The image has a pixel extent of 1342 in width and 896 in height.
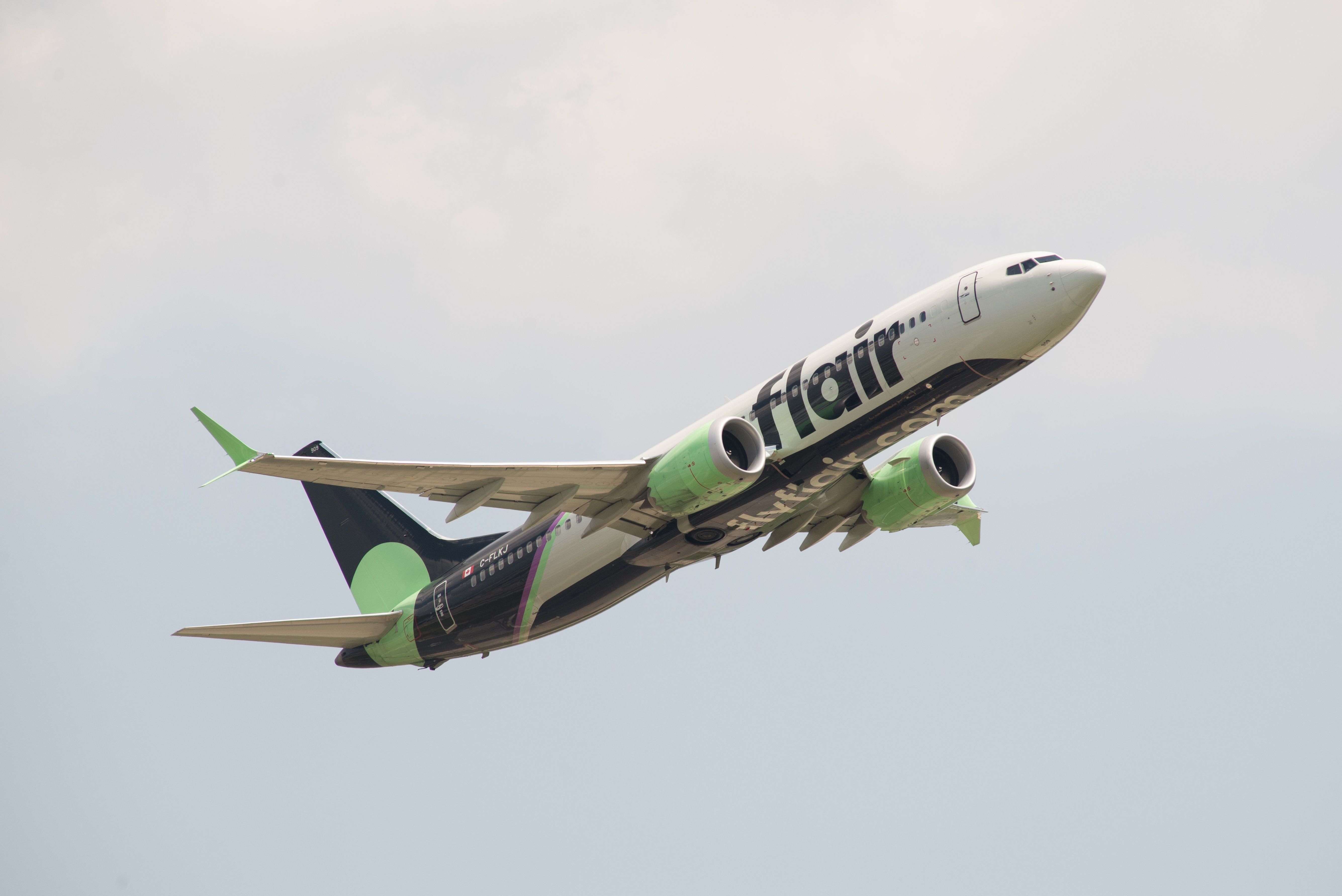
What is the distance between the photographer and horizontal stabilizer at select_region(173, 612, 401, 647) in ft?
117

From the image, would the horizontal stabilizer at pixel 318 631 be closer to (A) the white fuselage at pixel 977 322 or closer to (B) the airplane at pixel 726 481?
(B) the airplane at pixel 726 481

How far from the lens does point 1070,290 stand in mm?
29109

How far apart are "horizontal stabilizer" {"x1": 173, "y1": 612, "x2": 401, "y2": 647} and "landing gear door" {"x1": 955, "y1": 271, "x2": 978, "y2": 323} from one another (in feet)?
66.6

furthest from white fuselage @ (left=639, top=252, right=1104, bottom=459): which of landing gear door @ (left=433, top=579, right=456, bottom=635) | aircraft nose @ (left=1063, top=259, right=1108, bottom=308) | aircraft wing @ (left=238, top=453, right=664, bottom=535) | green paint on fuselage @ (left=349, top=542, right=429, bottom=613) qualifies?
green paint on fuselage @ (left=349, top=542, right=429, bottom=613)

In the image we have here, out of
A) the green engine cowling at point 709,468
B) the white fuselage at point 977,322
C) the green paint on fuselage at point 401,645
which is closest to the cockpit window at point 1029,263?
the white fuselage at point 977,322

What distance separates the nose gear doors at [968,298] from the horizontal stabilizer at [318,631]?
20.3m

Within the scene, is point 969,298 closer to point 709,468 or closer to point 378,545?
point 709,468

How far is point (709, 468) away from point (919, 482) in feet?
27.9

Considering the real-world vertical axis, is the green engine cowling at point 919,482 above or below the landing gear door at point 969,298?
below

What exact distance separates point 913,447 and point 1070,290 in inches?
359

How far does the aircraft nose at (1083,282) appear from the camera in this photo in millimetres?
29094

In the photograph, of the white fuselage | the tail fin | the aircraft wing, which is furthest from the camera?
the tail fin

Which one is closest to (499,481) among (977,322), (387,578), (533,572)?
(533,572)

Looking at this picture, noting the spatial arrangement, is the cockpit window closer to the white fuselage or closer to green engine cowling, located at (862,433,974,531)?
Answer: the white fuselage
